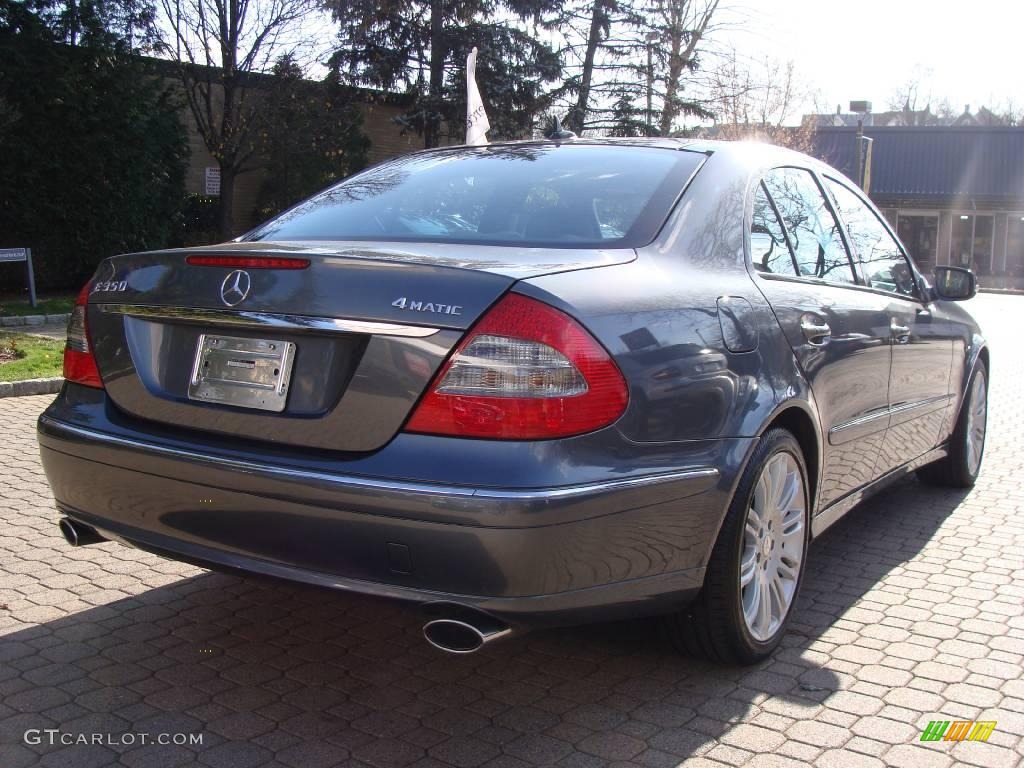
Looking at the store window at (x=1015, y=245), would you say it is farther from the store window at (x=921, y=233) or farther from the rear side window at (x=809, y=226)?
the rear side window at (x=809, y=226)

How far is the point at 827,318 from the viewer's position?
375 centimetres

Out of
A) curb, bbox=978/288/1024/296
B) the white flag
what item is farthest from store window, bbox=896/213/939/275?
the white flag

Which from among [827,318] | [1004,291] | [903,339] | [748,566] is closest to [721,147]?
[827,318]

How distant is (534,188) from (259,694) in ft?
6.13

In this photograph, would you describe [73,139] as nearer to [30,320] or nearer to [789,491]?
[30,320]

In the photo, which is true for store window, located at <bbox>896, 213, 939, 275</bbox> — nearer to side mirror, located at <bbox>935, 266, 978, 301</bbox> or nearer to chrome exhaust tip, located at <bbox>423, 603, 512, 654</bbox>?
side mirror, located at <bbox>935, 266, 978, 301</bbox>

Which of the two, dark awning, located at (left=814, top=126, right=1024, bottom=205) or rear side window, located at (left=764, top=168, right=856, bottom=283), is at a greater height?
dark awning, located at (left=814, top=126, right=1024, bottom=205)

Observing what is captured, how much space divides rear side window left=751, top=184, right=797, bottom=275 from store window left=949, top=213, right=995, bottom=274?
38402 mm

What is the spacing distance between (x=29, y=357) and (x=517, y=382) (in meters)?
8.75

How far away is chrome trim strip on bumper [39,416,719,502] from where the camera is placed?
8.07 feet

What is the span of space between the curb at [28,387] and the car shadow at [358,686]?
5455 millimetres

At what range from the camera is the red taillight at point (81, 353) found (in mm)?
3197

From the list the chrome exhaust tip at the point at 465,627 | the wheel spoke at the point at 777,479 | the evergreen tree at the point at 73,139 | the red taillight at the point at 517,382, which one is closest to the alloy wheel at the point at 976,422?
the wheel spoke at the point at 777,479

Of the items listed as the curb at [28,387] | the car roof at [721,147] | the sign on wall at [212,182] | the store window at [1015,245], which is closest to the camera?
the car roof at [721,147]
